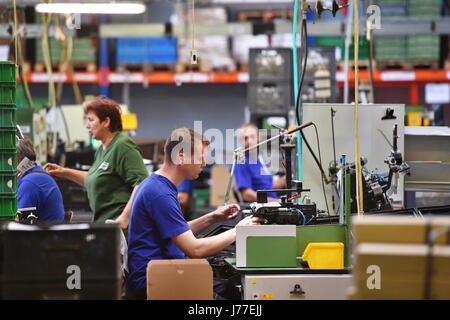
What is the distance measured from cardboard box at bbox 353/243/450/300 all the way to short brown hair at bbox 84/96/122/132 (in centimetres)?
251

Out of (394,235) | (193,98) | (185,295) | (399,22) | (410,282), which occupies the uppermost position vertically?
(399,22)

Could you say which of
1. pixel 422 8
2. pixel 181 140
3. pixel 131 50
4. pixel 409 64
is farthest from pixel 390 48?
pixel 181 140

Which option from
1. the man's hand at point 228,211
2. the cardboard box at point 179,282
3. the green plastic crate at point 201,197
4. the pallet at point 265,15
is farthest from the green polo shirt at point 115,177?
the pallet at point 265,15

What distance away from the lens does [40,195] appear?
4.19m

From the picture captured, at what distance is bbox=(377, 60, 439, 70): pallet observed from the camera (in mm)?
8945

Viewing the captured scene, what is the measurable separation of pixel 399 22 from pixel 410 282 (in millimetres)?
6719

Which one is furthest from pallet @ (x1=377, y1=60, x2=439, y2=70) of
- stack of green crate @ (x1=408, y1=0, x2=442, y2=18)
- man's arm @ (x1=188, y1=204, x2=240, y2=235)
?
man's arm @ (x1=188, y1=204, x2=240, y2=235)

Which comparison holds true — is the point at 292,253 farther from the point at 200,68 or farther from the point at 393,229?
the point at 200,68

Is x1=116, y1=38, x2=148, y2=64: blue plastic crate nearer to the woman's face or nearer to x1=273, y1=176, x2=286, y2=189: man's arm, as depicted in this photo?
x1=273, y1=176, x2=286, y2=189: man's arm

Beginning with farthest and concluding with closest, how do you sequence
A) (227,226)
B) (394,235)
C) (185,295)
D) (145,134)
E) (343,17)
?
(145,134), (343,17), (227,226), (185,295), (394,235)

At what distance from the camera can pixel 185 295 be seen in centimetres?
285
